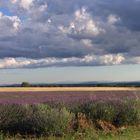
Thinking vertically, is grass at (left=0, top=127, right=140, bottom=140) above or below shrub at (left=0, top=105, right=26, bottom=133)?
below

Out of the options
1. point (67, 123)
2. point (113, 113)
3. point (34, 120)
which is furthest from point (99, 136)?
point (113, 113)

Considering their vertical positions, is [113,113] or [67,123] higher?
[113,113]

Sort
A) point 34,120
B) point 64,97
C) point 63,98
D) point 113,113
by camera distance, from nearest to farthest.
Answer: point 34,120
point 113,113
point 63,98
point 64,97

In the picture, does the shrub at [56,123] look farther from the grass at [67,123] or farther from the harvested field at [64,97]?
the harvested field at [64,97]

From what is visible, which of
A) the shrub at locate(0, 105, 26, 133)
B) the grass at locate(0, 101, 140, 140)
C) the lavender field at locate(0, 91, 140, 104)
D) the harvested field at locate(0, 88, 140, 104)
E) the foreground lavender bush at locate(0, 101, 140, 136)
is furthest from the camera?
the harvested field at locate(0, 88, 140, 104)

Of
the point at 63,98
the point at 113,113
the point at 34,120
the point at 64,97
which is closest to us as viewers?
the point at 34,120

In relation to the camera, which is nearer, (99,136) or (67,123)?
(99,136)

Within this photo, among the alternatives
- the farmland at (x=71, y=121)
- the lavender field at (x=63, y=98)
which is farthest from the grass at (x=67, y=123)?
the lavender field at (x=63, y=98)

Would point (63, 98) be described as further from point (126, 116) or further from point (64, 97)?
point (126, 116)

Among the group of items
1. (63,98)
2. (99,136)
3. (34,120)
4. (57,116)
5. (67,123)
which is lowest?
(99,136)

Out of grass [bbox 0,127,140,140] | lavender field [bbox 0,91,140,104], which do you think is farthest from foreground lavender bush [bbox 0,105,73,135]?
lavender field [bbox 0,91,140,104]

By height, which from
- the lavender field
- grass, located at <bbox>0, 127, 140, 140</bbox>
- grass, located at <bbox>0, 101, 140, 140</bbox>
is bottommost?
grass, located at <bbox>0, 127, 140, 140</bbox>

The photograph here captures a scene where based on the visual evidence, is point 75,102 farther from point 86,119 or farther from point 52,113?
point 52,113

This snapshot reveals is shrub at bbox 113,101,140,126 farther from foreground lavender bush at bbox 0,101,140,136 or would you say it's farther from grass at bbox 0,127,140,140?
grass at bbox 0,127,140,140
